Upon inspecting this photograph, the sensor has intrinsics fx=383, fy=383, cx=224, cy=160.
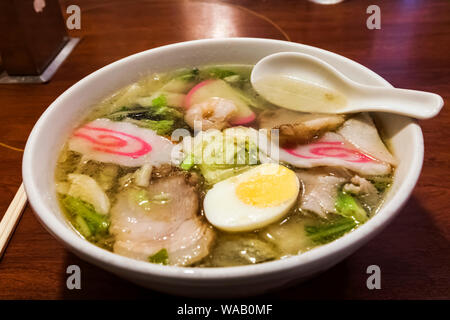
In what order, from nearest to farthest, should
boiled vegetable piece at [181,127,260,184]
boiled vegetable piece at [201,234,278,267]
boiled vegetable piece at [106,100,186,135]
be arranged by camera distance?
boiled vegetable piece at [201,234,278,267], boiled vegetable piece at [181,127,260,184], boiled vegetable piece at [106,100,186,135]

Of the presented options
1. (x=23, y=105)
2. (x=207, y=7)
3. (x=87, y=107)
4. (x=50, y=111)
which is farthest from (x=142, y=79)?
(x=207, y=7)

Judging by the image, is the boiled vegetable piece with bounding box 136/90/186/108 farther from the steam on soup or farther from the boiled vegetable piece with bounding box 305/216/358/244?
the boiled vegetable piece with bounding box 305/216/358/244

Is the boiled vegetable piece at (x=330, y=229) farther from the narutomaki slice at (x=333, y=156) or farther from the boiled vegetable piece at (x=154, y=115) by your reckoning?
the boiled vegetable piece at (x=154, y=115)

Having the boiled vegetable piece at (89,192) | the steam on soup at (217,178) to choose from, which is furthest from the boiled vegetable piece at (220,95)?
the boiled vegetable piece at (89,192)

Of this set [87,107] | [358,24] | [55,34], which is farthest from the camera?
[358,24]

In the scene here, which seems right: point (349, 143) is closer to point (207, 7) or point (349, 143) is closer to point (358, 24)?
point (358, 24)

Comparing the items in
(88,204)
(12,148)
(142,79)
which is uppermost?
(142,79)

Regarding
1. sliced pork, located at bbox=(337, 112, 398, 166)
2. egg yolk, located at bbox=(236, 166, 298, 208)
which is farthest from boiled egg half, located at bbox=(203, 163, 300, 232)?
sliced pork, located at bbox=(337, 112, 398, 166)
